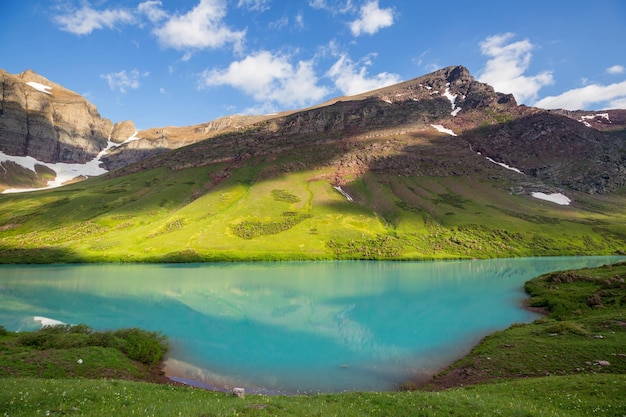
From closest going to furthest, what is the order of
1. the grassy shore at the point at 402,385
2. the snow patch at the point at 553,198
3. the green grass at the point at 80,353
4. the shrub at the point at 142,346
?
the grassy shore at the point at 402,385 < the green grass at the point at 80,353 < the shrub at the point at 142,346 < the snow patch at the point at 553,198

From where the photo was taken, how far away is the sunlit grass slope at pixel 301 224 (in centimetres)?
12706

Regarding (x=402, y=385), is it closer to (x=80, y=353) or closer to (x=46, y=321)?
(x=80, y=353)

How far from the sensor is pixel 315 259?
122875 mm

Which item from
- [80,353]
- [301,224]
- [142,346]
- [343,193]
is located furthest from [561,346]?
[343,193]

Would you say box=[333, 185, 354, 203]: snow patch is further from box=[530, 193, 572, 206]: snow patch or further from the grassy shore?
the grassy shore

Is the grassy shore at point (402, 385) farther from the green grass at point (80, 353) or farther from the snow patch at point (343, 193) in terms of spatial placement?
the snow patch at point (343, 193)

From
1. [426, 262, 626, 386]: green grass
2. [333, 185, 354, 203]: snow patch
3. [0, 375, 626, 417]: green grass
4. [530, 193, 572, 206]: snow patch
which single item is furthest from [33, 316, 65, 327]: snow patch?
[530, 193, 572, 206]: snow patch

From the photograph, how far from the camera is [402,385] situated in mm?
27250

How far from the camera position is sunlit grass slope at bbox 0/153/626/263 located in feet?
417

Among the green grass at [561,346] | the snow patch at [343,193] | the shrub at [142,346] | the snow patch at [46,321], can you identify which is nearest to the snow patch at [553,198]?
the snow patch at [343,193]

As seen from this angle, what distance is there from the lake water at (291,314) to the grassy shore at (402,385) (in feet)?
12.9

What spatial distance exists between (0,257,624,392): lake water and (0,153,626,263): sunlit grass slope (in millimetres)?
32826

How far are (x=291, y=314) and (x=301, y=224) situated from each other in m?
101

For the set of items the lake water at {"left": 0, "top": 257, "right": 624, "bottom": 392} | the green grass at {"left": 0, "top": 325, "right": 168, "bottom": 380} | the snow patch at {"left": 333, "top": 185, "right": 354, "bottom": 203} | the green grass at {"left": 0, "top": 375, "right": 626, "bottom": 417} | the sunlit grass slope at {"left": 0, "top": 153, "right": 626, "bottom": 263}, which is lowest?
the lake water at {"left": 0, "top": 257, "right": 624, "bottom": 392}
